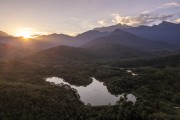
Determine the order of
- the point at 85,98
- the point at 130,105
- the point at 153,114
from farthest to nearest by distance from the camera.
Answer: the point at 85,98 → the point at 130,105 → the point at 153,114

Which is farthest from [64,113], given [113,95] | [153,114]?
[113,95]

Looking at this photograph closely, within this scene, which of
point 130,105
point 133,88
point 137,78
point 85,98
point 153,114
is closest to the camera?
point 153,114

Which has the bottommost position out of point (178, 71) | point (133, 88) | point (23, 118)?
point (23, 118)

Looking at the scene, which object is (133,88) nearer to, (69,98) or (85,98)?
(85,98)

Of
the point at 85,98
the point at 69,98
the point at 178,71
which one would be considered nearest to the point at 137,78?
the point at 178,71

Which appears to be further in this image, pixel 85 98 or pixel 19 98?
pixel 85 98

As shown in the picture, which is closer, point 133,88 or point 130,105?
point 130,105

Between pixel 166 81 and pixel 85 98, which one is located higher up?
pixel 166 81

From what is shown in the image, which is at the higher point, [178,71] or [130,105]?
[178,71]

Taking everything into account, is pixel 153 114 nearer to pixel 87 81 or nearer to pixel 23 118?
pixel 23 118
